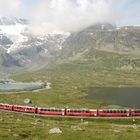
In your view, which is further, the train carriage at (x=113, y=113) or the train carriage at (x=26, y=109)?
the train carriage at (x=26, y=109)

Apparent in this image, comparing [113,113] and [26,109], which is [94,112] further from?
[26,109]

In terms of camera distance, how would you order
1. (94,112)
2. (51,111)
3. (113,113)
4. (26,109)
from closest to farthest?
(113,113)
(94,112)
(51,111)
(26,109)

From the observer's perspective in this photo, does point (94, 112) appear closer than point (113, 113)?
No

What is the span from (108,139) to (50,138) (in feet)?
35.0

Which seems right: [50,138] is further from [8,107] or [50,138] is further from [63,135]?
[8,107]

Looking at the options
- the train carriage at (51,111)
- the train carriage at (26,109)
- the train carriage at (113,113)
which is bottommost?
the train carriage at (113,113)

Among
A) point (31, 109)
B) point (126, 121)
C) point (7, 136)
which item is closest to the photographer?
point (7, 136)

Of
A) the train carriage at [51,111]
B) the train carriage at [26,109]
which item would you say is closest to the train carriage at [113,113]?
the train carriage at [51,111]

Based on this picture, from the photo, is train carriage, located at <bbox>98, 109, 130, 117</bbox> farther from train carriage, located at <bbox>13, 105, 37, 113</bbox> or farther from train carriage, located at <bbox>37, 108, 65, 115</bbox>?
train carriage, located at <bbox>13, 105, 37, 113</bbox>

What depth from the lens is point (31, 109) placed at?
12556 centimetres

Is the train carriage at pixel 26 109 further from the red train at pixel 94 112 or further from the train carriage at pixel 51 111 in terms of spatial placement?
the red train at pixel 94 112

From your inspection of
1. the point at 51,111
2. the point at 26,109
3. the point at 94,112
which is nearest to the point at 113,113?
the point at 94,112

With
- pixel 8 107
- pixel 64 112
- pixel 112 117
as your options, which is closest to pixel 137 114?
pixel 112 117

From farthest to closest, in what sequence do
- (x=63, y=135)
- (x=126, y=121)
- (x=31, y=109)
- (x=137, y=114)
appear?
(x=31, y=109)
(x=137, y=114)
(x=126, y=121)
(x=63, y=135)
